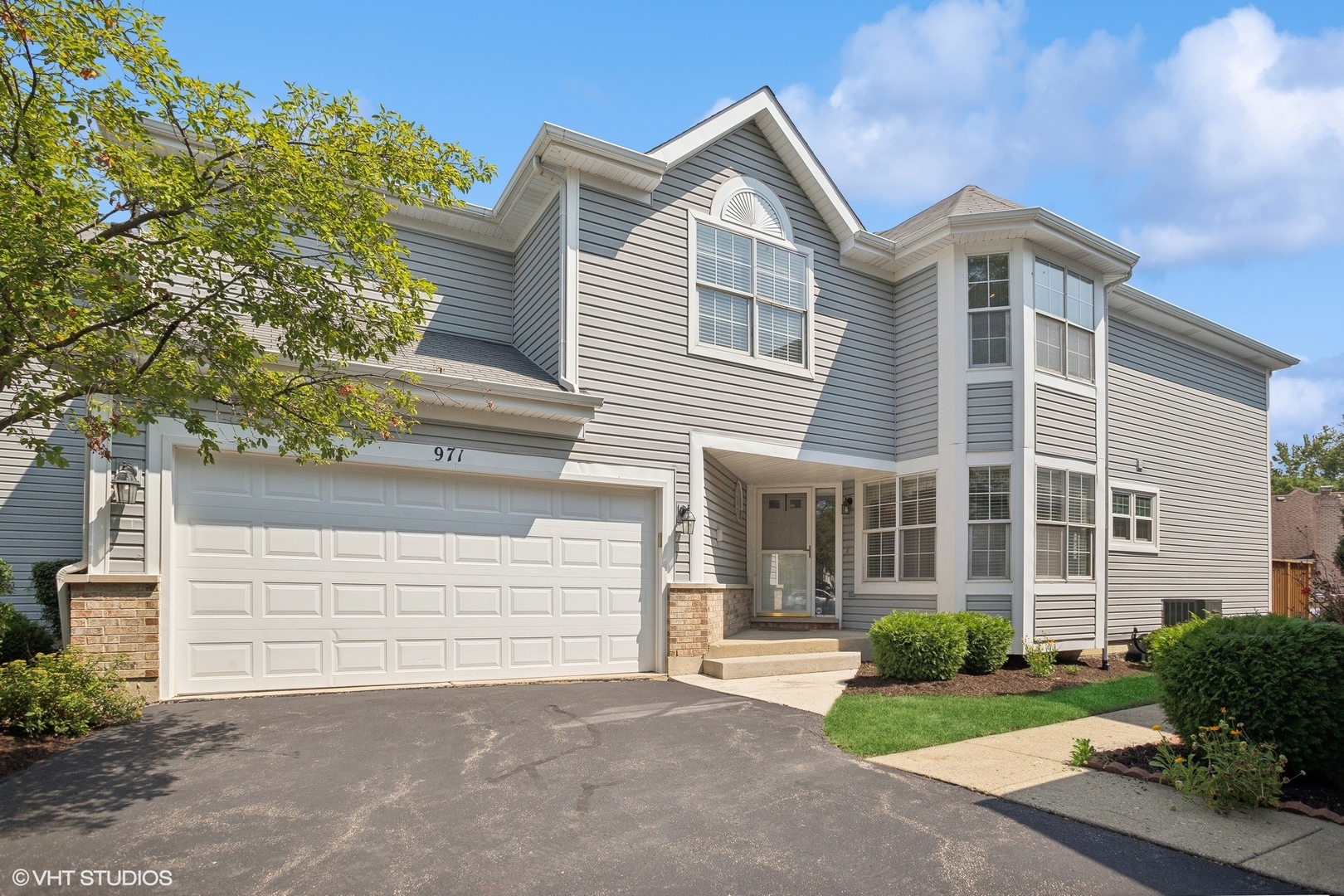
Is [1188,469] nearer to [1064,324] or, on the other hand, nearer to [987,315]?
[1064,324]

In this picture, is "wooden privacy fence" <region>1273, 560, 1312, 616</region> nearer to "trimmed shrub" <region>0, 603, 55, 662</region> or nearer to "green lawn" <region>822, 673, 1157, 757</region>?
"green lawn" <region>822, 673, 1157, 757</region>

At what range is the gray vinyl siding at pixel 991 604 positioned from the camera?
11.3 m

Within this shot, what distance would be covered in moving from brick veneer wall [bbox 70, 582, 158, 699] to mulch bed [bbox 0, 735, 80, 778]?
3.68 feet

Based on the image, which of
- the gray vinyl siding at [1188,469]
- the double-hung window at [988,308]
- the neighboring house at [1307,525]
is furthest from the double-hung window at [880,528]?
the neighboring house at [1307,525]

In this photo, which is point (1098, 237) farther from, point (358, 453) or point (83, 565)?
point (83, 565)

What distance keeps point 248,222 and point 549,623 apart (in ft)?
19.5

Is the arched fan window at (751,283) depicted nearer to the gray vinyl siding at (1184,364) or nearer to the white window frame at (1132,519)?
the white window frame at (1132,519)

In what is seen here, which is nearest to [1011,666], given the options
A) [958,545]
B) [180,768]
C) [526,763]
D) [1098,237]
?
[958,545]

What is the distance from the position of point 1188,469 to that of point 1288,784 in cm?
1174

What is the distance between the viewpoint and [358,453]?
8.44 m

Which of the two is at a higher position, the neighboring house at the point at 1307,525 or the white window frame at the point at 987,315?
the white window frame at the point at 987,315

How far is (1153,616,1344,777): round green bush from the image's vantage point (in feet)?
17.2

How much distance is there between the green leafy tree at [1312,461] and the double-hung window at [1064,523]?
3710 cm

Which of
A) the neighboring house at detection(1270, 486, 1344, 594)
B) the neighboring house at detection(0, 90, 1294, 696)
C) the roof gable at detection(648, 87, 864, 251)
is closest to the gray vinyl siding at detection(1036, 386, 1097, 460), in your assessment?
the neighboring house at detection(0, 90, 1294, 696)
